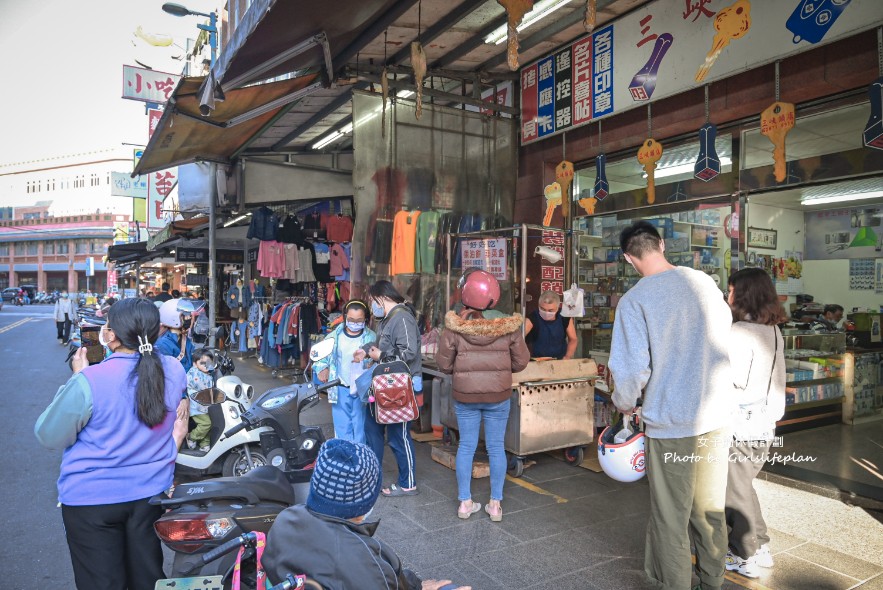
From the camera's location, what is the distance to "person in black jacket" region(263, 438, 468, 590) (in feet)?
5.58

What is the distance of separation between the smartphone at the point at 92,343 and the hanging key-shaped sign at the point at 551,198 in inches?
261

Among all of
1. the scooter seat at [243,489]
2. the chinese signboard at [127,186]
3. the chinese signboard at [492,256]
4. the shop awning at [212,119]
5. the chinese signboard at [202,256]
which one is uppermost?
the chinese signboard at [127,186]

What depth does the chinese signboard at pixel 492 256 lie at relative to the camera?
7508 mm

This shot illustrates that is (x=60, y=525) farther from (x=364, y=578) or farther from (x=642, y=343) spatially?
(x=642, y=343)

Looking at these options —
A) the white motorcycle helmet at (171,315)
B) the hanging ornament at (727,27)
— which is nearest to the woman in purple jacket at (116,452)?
the white motorcycle helmet at (171,315)

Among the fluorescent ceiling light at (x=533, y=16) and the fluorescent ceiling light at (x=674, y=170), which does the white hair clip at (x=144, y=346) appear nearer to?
the fluorescent ceiling light at (x=533, y=16)

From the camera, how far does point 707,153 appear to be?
5.89 metres

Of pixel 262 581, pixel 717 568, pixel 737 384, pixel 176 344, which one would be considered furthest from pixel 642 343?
pixel 176 344

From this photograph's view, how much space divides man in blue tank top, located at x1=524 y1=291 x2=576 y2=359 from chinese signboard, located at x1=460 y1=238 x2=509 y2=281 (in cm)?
128

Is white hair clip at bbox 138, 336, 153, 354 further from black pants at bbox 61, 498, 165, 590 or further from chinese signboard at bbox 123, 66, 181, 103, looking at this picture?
chinese signboard at bbox 123, 66, 181, 103

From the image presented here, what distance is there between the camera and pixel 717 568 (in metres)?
3.12

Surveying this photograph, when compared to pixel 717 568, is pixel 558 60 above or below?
above

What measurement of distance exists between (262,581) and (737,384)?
302 centimetres

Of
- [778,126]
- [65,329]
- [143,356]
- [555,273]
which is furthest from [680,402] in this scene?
[65,329]
